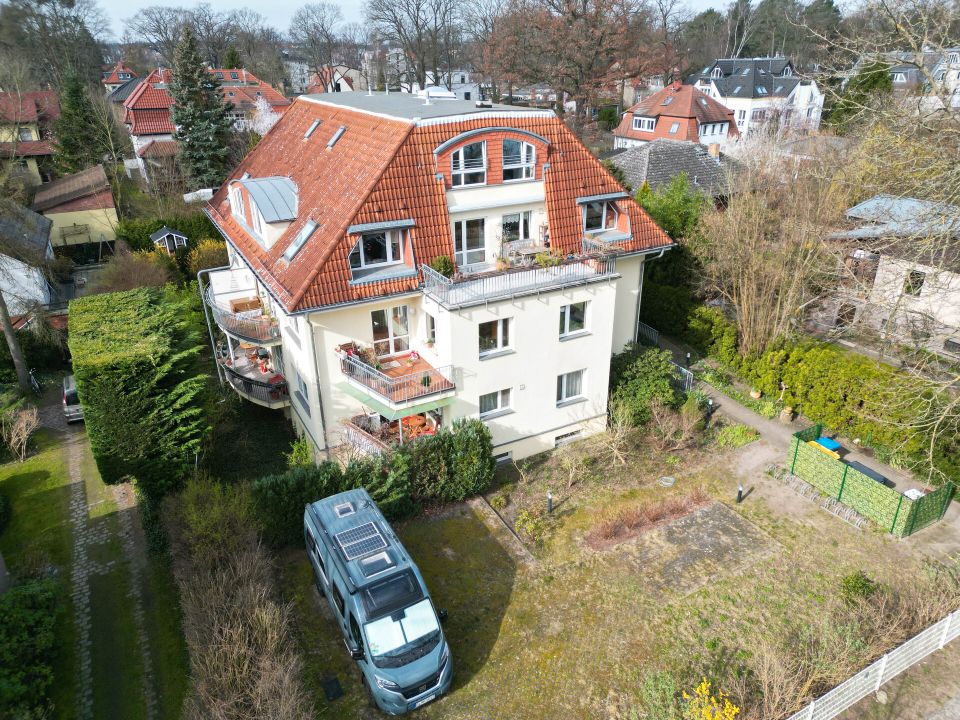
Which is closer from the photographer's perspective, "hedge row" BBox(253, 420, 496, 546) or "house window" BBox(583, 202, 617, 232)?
"hedge row" BBox(253, 420, 496, 546)

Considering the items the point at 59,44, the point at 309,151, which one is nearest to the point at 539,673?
the point at 309,151

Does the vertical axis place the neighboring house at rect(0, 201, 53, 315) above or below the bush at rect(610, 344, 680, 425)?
above

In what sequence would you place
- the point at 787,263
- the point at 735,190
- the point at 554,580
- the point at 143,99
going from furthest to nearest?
the point at 143,99
the point at 735,190
the point at 787,263
the point at 554,580

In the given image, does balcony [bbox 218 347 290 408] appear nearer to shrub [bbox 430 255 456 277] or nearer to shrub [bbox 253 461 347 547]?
shrub [bbox 253 461 347 547]

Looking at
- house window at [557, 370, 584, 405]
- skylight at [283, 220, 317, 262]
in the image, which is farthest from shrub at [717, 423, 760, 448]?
skylight at [283, 220, 317, 262]

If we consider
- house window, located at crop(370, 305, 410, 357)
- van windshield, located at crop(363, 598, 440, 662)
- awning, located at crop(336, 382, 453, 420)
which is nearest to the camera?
van windshield, located at crop(363, 598, 440, 662)

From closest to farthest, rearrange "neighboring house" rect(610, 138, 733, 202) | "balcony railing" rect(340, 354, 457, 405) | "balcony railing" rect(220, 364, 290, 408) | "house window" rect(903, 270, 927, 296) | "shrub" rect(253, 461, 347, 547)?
1. "shrub" rect(253, 461, 347, 547)
2. "balcony railing" rect(340, 354, 457, 405)
3. "balcony railing" rect(220, 364, 290, 408)
4. "house window" rect(903, 270, 927, 296)
5. "neighboring house" rect(610, 138, 733, 202)

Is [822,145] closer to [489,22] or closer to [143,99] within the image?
[143,99]

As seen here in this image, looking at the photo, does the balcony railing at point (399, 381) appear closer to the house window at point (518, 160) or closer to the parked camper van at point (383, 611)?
the parked camper van at point (383, 611)
